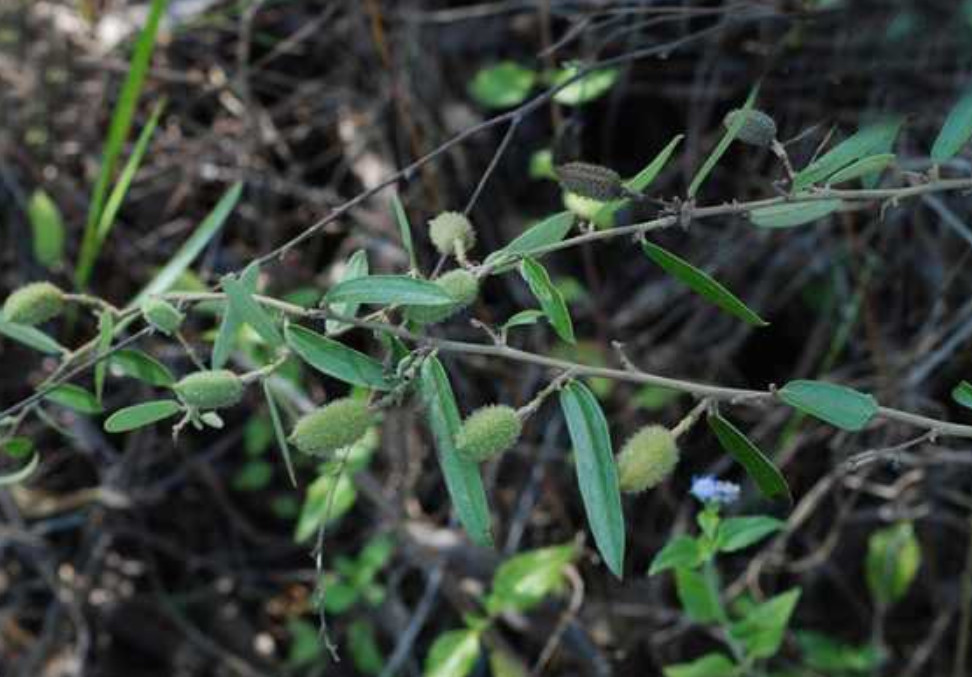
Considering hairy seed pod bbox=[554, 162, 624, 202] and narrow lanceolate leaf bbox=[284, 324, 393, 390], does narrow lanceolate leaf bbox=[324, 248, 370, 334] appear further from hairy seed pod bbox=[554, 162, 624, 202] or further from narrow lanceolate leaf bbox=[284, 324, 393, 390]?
hairy seed pod bbox=[554, 162, 624, 202]

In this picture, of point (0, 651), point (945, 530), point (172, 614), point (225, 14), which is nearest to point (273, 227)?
point (225, 14)

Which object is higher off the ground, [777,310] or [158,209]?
[158,209]

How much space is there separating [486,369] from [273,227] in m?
0.47

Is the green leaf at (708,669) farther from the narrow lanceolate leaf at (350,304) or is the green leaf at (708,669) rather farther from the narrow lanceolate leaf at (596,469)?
the narrow lanceolate leaf at (350,304)

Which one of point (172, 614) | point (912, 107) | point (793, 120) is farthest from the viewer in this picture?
point (172, 614)

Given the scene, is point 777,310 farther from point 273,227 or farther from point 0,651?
point 0,651

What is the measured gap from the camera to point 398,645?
2.02 meters

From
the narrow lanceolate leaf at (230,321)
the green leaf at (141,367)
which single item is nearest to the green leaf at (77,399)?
the green leaf at (141,367)

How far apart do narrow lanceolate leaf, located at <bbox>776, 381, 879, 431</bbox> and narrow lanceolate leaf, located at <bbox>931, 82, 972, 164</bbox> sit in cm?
23

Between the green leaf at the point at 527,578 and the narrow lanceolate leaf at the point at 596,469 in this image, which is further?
the green leaf at the point at 527,578

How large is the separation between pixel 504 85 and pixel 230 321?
3.47 feet

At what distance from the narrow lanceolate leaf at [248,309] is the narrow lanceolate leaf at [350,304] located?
77 mm

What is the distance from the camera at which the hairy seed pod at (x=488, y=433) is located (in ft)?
3.43

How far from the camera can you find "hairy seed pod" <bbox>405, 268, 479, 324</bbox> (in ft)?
3.48
